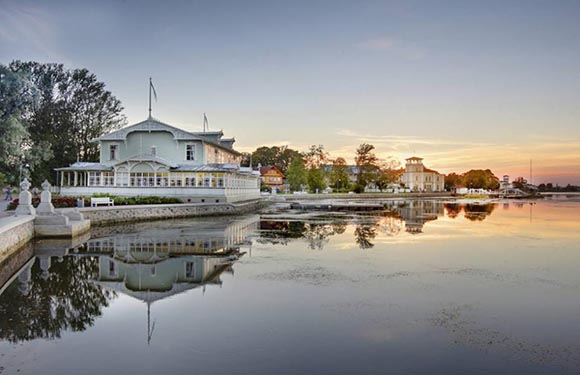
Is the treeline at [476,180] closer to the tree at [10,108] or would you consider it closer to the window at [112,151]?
the window at [112,151]

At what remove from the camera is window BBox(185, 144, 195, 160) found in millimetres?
37906

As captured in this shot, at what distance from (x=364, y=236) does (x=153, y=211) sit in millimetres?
13985

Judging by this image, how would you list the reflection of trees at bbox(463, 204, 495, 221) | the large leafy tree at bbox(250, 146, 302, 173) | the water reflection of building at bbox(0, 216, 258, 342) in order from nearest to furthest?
the water reflection of building at bbox(0, 216, 258, 342)
the reflection of trees at bbox(463, 204, 495, 221)
the large leafy tree at bbox(250, 146, 302, 173)

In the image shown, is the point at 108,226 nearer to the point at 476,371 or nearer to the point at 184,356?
the point at 184,356

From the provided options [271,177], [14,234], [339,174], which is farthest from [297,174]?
[14,234]

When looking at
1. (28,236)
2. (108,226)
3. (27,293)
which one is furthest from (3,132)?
(27,293)

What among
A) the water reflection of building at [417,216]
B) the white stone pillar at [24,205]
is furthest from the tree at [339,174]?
the white stone pillar at [24,205]

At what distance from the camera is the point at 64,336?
281 inches

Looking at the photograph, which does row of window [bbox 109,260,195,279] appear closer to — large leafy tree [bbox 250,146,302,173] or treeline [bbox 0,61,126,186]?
treeline [bbox 0,61,126,186]

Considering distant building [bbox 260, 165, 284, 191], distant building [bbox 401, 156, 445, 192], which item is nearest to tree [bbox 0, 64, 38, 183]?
distant building [bbox 260, 165, 284, 191]

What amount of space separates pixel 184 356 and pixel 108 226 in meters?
18.9

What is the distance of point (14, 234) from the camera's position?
1431 centimetres

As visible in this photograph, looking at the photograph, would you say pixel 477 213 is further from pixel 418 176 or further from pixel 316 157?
pixel 418 176

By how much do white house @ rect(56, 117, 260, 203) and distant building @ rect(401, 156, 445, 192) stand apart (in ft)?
298
